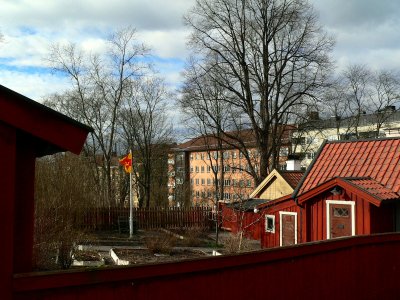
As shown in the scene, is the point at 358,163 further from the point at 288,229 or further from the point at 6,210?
the point at 6,210

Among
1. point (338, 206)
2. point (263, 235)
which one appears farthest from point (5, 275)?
point (263, 235)

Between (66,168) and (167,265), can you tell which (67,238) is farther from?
(167,265)

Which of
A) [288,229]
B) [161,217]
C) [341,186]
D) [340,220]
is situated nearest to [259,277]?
[341,186]

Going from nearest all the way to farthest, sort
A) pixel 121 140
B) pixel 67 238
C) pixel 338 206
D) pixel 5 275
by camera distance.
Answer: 1. pixel 5 275
2. pixel 67 238
3. pixel 338 206
4. pixel 121 140

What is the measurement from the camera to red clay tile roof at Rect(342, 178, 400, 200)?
1371 centimetres

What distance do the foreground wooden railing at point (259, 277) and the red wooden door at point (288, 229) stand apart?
11.0 meters

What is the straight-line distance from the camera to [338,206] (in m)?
15.1

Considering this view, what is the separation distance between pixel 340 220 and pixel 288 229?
483 cm

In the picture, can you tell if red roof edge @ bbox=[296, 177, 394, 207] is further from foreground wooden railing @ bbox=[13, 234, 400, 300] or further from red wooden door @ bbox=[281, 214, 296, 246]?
foreground wooden railing @ bbox=[13, 234, 400, 300]

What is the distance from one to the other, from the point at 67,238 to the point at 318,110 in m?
27.4

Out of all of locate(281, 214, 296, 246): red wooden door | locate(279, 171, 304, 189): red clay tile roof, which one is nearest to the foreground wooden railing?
locate(281, 214, 296, 246): red wooden door

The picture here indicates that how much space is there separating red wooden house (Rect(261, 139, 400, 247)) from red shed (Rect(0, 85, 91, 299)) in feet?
37.0

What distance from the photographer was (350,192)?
47.5 feet

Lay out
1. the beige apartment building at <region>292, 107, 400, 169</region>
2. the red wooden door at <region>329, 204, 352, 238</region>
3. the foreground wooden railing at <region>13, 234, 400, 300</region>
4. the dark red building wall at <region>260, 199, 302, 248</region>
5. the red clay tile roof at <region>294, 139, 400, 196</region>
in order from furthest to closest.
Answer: the beige apartment building at <region>292, 107, 400, 169</region>
the dark red building wall at <region>260, 199, 302, 248</region>
the red clay tile roof at <region>294, 139, 400, 196</region>
the red wooden door at <region>329, 204, 352, 238</region>
the foreground wooden railing at <region>13, 234, 400, 300</region>
